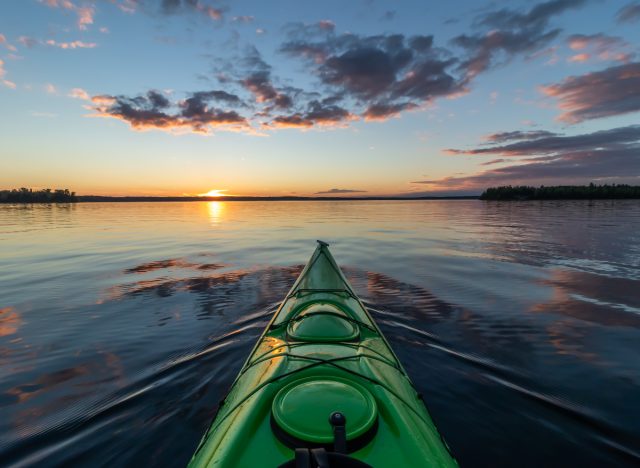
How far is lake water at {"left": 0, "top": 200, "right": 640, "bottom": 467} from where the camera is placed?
464 centimetres

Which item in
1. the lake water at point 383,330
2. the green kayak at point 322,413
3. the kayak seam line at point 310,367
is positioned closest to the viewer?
the green kayak at point 322,413

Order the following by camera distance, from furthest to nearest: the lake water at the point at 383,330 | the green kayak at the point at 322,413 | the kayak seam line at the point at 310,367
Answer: the lake water at the point at 383,330, the kayak seam line at the point at 310,367, the green kayak at the point at 322,413

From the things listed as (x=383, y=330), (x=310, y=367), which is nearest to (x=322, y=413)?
(x=310, y=367)

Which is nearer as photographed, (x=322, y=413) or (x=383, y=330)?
(x=322, y=413)

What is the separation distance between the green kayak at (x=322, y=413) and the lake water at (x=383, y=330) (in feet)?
5.57

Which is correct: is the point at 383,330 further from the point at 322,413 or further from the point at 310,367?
the point at 322,413

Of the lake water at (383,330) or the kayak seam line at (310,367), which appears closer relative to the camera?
the kayak seam line at (310,367)

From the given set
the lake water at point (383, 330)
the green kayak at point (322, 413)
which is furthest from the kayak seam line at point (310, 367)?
the lake water at point (383, 330)

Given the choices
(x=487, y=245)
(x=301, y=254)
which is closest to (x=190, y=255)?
(x=301, y=254)

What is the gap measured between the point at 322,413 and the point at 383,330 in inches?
225

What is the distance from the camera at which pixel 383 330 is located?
823cm

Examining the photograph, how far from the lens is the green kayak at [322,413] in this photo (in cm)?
266

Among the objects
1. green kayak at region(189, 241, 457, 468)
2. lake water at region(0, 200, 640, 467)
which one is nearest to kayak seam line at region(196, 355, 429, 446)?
green kayak at region(189, 241, 457, 468)

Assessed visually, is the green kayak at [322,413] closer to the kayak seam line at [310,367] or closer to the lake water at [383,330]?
the kayak seam line at [310,367]
